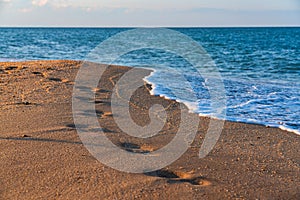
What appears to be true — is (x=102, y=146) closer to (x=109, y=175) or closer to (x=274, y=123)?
(x=109, y=175)

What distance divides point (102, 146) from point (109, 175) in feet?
2.72

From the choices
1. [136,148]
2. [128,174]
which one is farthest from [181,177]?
[136,148]

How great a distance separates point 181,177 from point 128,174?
542mm

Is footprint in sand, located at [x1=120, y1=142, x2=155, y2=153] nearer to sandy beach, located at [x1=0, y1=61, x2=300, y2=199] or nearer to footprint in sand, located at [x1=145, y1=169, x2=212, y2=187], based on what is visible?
sandy beach, located at [x1=0, y1=61, x2=300, y2=199]

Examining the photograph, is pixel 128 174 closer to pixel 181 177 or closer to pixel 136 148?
pixel 181 177

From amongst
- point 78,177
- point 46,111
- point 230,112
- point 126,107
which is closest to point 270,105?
point 230,112

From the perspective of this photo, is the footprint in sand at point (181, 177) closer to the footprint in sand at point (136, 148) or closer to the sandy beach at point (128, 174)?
the sandy beach at point (128, 174)

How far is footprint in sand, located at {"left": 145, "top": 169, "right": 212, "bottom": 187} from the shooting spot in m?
3.52

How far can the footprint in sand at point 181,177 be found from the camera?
3.52 metres

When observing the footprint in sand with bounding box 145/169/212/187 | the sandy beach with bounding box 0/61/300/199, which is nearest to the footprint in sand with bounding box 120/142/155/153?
the sandy beach with bounding box 0/61/300/199

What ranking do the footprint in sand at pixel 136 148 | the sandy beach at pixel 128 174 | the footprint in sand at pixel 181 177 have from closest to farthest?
the sandy beach at pixel 128 174
the footprint in sand at pixel 181 177
the footprint in sand at pixel 136 148

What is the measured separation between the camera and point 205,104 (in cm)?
724

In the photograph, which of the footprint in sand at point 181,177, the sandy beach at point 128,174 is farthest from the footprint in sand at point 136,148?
the footprint in sand at point 181,177

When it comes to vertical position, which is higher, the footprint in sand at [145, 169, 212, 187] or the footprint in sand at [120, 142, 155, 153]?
the footprint in sand at [120, 142, 155, 153]
